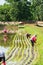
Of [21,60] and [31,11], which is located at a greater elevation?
[21,60]

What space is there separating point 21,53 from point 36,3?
267ft

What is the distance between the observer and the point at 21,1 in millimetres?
102750

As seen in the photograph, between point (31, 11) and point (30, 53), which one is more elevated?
point (30, 53)

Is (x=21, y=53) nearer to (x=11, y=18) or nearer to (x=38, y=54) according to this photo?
(x=38, y=54)

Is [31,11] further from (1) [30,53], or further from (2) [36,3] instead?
(1) [30,53]

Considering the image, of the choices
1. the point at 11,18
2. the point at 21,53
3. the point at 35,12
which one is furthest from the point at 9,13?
the point at 21,53

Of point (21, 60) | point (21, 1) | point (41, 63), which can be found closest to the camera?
point (41, 63)

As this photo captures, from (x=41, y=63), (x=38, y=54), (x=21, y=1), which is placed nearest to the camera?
(x=41, y=63)

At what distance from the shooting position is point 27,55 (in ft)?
85.0

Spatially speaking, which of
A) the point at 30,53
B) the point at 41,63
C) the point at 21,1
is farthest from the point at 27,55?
the point at 21,1

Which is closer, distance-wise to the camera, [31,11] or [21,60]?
[21,60]

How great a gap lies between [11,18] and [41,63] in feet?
276

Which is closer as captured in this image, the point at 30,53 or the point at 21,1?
the point at 30,53

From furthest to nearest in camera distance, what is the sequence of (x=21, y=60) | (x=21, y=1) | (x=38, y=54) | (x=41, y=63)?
1. (x=21, y=1)
2. (x=38, y=54)
3. (x=21, y=60)
4. (x=41, y=63)
